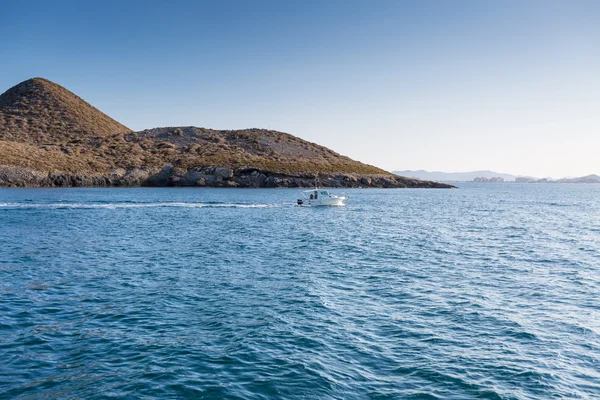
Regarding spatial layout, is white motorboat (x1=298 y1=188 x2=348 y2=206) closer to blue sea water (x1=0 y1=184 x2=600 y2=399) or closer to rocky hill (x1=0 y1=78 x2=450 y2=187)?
blue sea water (x1=0 y1=184 x2=600 y2=399)

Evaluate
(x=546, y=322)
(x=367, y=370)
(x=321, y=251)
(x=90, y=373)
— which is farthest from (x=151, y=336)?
(x=321, y=251)

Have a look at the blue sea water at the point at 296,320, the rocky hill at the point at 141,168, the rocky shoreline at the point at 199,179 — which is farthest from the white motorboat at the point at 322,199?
the rocky hill at the point at 141,168

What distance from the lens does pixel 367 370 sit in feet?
47.3

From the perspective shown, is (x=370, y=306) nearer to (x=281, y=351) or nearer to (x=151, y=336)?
(x=281, y=351)

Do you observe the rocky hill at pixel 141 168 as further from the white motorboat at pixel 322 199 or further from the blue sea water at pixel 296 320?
the blue sea water at pixel 296 320

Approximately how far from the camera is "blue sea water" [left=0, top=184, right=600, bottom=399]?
537 inches

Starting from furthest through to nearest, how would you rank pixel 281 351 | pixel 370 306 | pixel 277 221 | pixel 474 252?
pixel 277 221
pixel 474 252
pixel 370 306
pixel 281 351

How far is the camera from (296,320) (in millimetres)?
19469

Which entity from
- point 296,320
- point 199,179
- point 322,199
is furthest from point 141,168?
point 296,320

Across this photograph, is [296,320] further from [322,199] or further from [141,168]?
[141,168]

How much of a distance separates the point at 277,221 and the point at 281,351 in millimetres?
45012

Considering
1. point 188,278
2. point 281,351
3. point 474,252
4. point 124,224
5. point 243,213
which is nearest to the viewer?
point 281,351

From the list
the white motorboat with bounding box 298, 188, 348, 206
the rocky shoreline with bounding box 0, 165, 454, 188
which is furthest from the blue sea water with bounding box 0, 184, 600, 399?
the rocky shoreline with bounding box 0, 165, 454, 188

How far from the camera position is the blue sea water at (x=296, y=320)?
13.6 metres
